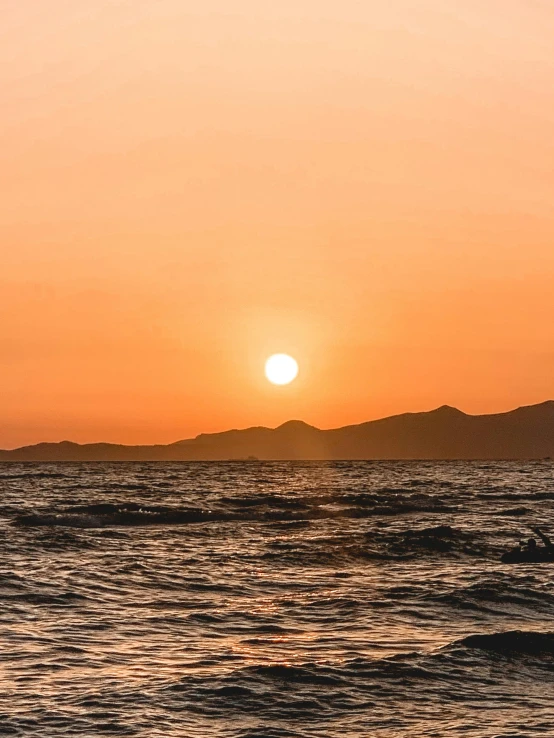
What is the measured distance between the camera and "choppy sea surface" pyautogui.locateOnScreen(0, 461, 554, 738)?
60.9ft

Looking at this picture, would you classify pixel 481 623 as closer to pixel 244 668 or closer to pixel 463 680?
pixel 463 680

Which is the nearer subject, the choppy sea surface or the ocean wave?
the choppy sea surface

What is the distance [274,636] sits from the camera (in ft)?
84.2

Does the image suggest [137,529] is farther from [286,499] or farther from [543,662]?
[543,662]

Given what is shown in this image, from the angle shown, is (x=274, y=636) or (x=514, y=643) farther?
(x=274, y=636)

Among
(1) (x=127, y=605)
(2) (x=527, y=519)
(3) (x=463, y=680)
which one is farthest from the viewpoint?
(2) (x=527, y=519)

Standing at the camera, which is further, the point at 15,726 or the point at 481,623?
the point at 481,623

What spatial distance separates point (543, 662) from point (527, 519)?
44734 mm

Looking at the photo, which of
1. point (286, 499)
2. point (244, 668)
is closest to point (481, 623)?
point (244, 668)

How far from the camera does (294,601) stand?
31.3 metres

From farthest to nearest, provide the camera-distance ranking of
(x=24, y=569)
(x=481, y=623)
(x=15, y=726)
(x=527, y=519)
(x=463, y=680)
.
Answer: (x=527, y=519), (x=24, y=569), (x=481, y=623), (x=463, y=680), (x=15, y=726)

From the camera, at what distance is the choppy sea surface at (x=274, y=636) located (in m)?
18.6

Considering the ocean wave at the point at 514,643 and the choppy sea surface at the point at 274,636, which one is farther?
the ocean wave at the point at 514,643

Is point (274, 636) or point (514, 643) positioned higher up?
point (274, 636)
